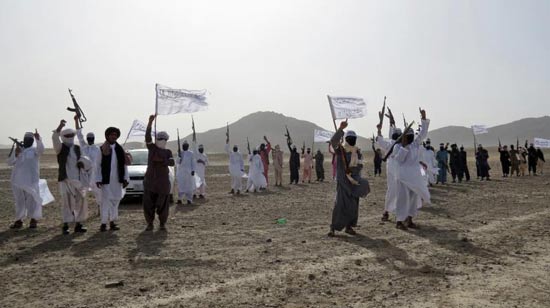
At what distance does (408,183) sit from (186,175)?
722 centimetres

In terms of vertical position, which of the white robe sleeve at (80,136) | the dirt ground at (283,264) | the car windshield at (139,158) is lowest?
the dirt ground at (283,264)

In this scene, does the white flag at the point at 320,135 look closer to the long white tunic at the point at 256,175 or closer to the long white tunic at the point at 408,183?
the long white tunic at the point at 256,175

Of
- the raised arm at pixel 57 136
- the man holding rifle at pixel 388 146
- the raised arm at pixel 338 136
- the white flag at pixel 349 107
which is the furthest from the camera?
the white flag at pixel 349 107

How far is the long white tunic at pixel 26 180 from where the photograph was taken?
9.23 m

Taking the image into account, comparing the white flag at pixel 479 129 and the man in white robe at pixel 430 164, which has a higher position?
the white flag at pixel 479 129

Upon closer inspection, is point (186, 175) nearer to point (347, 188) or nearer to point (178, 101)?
point (178, 101)

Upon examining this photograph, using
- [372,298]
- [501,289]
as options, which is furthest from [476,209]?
[372,298]

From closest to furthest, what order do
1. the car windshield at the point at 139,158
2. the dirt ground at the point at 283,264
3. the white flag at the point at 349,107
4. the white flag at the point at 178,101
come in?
the dirt ground at the point at 283,264
the white flag at the point at 178,101
the white flag at the point at 349,107
the car windshield at the point at 139,158

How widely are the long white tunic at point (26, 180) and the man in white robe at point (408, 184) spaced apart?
6418 millimetres

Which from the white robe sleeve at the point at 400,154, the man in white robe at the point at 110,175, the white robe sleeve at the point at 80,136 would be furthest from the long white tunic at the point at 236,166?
the white robe sleeve at the point at 400,154

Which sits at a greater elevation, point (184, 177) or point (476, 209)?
point (184, 177)

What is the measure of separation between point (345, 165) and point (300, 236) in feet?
4.27

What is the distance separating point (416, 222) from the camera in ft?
30.1

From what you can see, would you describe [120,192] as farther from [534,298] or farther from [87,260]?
[534,298]
